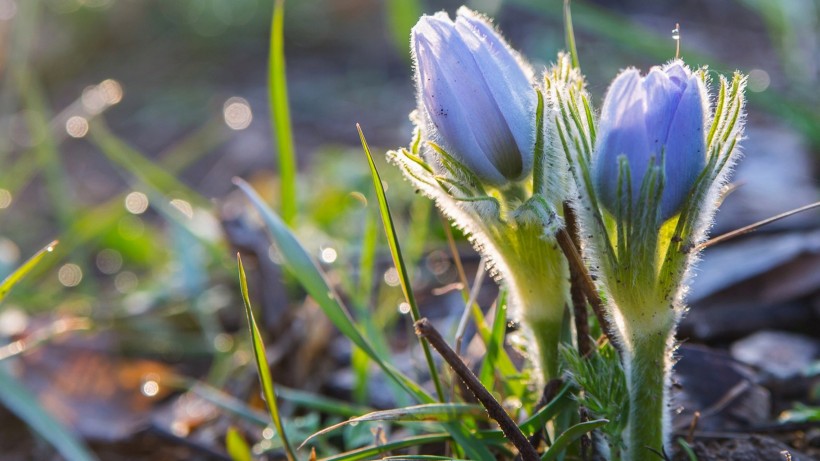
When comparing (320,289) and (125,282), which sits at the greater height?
→ (125,282)

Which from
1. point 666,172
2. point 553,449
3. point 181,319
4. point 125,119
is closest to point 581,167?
point 666,172

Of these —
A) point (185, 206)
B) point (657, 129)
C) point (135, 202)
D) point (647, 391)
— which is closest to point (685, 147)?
point (657, 129)

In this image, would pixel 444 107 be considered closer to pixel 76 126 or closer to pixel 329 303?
pixel 329 303

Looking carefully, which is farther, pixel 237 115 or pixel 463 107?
pixel 237 115

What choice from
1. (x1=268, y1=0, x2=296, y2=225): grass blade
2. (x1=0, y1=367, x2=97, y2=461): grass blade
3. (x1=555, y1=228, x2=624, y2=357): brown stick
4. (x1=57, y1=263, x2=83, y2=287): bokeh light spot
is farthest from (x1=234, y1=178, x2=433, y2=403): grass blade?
(x1=57, y1=263, x2=83, y2=287): bokeh light spot

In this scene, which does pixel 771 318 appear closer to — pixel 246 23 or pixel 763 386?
pixel 763 386

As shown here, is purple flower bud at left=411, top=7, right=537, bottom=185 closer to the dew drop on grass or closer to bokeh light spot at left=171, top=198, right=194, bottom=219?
the dew drop on grass
